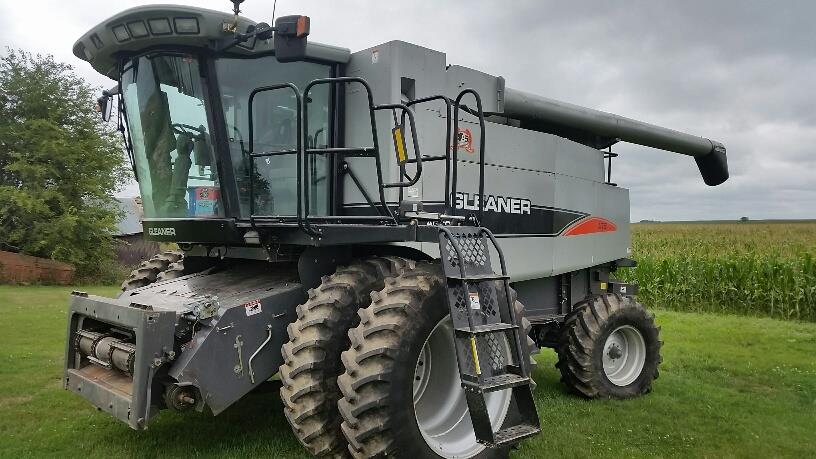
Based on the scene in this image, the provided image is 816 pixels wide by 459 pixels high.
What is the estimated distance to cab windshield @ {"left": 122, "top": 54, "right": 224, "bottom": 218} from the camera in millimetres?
4918

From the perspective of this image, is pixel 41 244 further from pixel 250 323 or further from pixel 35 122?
pixel 250 323

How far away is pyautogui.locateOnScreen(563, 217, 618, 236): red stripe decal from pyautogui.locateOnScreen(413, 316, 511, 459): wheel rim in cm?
274

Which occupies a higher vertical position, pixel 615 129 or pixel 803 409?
pixel 615 129

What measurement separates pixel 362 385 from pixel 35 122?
24380mm

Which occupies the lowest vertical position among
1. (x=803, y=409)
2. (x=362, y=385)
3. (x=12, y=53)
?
(x=803, y=409)

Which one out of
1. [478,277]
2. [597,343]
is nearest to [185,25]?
[478,277]

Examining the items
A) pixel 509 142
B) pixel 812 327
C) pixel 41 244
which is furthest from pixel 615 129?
pixel 41 244

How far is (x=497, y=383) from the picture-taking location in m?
4.07

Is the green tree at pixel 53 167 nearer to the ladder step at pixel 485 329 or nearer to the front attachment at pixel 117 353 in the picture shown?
the front attachment at pixel 117 353

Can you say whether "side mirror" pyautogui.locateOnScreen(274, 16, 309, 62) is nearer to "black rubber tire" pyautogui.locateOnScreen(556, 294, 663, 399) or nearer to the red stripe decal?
the red stripe decal

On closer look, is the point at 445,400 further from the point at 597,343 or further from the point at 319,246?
the point at 597,343

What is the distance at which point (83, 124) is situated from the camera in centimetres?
2519

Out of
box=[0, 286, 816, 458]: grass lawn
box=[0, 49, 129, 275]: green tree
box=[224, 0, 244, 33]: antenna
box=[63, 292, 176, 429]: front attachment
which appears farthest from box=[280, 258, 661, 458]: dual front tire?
box=[0, 49, 129, 275]: green tree

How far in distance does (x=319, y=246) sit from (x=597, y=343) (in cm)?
349
